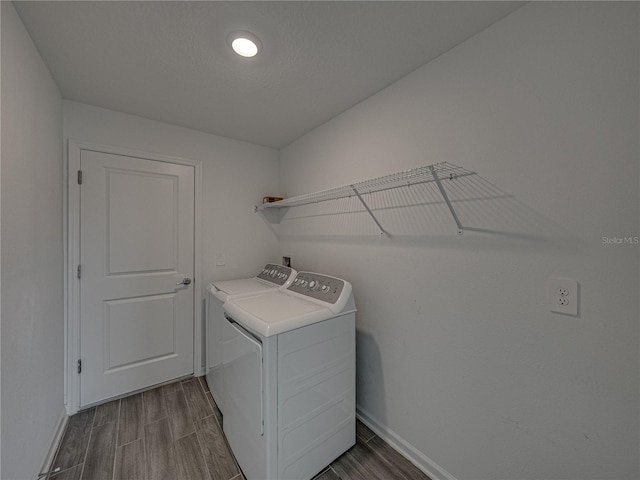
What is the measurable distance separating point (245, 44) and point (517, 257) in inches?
65.7

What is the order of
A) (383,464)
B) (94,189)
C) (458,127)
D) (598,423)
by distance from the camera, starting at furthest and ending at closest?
1. (94,189)
2. (383,464)
3. (458,127)
4. (598,423)

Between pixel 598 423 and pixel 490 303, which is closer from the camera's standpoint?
pixel 598 423

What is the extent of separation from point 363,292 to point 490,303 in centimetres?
80

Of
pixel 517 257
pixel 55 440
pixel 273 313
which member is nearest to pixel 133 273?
pixel 55 440

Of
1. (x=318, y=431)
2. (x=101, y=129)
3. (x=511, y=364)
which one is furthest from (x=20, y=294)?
(x=511, y=364)

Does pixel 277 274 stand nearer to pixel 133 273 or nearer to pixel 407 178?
pixel 133 273

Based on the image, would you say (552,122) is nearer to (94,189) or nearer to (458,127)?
(458,127)

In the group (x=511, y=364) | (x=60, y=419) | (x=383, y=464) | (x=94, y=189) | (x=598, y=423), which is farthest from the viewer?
(x=94, y=189)

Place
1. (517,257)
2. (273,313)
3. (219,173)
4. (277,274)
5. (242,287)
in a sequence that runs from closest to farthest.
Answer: (517,257)
(273,313)
(242,287)
(277,274)
(219,173)

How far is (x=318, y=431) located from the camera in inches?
53.9

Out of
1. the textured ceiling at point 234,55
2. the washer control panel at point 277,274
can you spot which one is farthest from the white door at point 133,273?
the washer control panel at point 277,274

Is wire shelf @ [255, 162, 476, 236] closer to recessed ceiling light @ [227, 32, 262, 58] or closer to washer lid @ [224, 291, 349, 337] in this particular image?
washer lid @ [224, 291, 349, 337]

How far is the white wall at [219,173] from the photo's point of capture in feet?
6.36

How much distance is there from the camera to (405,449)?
4.95 ft
